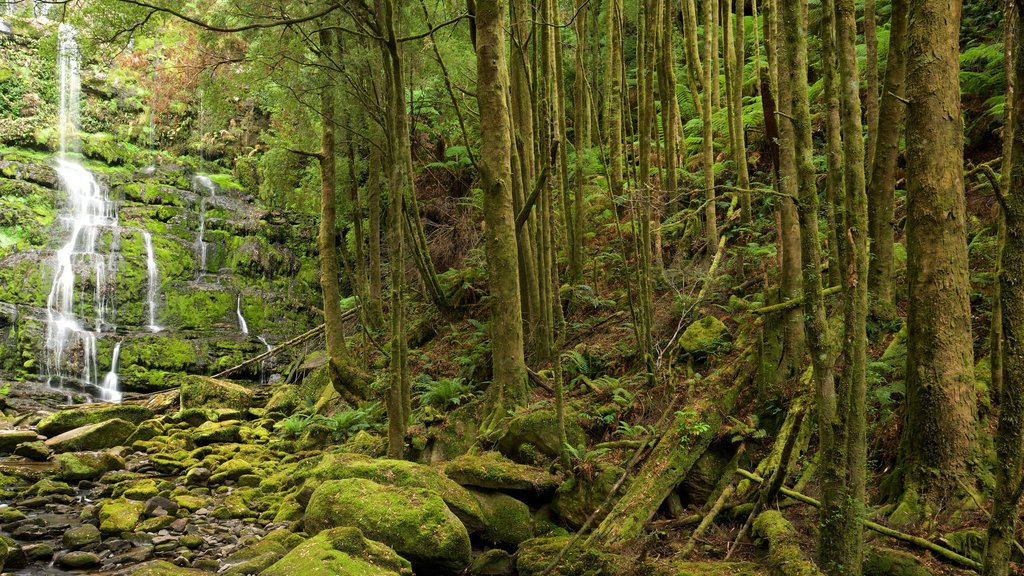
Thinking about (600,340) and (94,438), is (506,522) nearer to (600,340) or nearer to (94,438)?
(600,340)

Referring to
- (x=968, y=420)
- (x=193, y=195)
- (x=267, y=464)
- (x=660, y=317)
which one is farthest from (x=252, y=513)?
(x=193, y=195)

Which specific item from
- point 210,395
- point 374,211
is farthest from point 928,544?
point 210,395

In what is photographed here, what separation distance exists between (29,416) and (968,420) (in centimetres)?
1434

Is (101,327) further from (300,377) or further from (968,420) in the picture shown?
(968,420)

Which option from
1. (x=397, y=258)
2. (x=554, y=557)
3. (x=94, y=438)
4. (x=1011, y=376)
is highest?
(x=397, y=258)

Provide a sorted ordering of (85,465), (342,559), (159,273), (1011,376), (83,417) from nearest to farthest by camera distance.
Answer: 1. (1011,376)
2. (342,559)
3. (85,465)
4. (83,417)
5. (159,273)

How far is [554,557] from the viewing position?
14.8 feet

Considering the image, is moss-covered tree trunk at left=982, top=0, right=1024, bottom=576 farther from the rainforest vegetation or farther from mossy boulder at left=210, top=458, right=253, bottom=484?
mossy boulder at left=210, top=458, right=253, bottom=484

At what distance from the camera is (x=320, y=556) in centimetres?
398

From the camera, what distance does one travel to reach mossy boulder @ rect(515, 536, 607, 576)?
13.9 feet

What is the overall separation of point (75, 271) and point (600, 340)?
655 inches

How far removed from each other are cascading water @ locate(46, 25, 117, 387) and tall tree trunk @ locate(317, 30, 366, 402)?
303 inches

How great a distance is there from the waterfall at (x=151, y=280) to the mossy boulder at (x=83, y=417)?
24.9ft

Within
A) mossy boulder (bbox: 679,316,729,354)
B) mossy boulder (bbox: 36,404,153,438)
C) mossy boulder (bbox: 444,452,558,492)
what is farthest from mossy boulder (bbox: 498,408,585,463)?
mossy boulder (bbox: 36,404,153,438)
